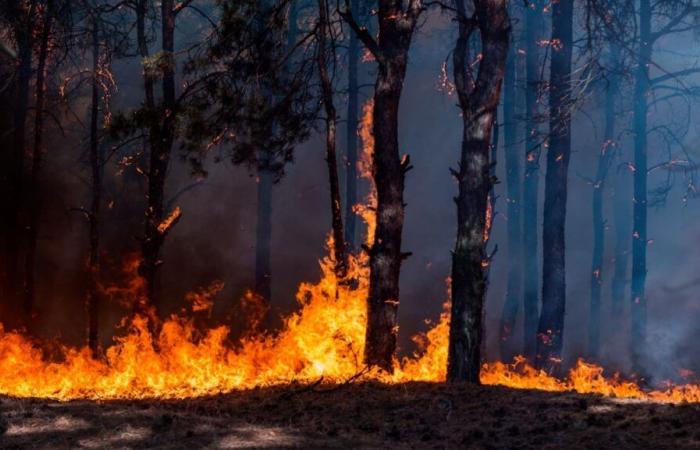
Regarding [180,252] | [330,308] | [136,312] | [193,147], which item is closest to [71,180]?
[180,252]

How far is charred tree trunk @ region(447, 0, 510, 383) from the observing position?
11969 millimetres

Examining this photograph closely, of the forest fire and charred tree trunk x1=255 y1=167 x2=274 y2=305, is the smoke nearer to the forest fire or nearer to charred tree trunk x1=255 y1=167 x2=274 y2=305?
the forest fire

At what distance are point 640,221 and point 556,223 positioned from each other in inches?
255

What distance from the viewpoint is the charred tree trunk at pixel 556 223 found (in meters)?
18.0

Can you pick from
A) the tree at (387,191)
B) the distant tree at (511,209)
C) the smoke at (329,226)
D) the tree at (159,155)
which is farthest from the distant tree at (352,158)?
the tree at (387,191)

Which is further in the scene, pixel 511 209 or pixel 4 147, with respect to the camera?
pixel 511 209

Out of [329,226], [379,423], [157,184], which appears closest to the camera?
[379,423]

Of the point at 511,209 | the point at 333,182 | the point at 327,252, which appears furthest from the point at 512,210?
the point at 333,182

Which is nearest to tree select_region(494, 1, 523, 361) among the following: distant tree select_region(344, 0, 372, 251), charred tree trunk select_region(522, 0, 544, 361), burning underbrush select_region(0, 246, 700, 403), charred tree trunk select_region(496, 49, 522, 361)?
charred tree trunk select_region(496, 49, 522, 361)

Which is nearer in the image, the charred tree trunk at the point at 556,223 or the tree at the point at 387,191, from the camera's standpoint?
the tree at the point at 387,191

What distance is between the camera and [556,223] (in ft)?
59.9

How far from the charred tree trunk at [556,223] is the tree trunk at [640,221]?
5.34 metres

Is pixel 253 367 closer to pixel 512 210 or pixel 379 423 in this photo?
pixel 379 423

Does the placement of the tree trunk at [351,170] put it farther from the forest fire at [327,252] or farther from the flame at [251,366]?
the flame at [251,366]
